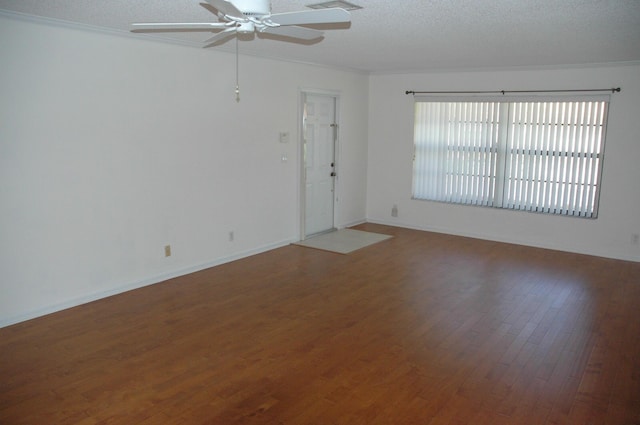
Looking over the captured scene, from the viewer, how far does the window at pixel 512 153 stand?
261 inches

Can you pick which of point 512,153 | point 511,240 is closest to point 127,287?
point 511,240

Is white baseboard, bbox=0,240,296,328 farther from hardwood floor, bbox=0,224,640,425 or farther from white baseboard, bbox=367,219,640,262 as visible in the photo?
white baseboard, bbox=367,219,640,262

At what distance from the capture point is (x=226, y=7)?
7.97 ft

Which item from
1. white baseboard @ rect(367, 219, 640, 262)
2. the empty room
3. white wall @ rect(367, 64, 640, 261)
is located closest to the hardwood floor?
the empty room

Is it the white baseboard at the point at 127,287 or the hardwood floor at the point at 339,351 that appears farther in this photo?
the white baseboard at the point at 127,287

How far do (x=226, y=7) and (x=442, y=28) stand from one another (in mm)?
2375

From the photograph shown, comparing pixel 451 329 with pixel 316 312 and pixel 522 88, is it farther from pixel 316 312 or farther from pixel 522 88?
pixel 522 88

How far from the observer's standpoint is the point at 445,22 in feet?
12.9

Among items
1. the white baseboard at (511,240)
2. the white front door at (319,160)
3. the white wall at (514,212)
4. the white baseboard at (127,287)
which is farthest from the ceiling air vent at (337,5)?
the white baseboard at (511,240)

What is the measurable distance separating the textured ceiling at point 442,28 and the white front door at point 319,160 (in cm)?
105

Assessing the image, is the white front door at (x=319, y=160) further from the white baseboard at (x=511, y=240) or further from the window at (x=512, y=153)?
the window at (x=512, y=153)

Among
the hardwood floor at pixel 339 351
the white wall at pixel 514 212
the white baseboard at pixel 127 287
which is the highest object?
the white wall at pixel 514 212

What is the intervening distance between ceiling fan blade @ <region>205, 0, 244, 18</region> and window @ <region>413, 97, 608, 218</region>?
18.2ft

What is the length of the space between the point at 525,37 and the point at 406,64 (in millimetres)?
2540
